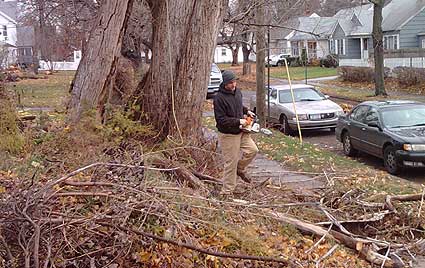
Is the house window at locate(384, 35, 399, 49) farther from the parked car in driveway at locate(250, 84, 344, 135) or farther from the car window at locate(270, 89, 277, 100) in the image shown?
the parked car in driveway at locate(250, 84, 344, 135)

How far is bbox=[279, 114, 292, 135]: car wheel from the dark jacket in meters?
12.1

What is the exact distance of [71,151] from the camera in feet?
27.7

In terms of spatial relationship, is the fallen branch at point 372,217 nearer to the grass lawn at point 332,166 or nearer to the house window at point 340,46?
the grass lawn at point 332,166

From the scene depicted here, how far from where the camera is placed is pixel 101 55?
10.9 m

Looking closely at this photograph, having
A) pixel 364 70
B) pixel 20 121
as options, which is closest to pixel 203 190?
pixel 20 121

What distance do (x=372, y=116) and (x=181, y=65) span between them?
19.2 feet

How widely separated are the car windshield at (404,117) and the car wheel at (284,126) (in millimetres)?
5975

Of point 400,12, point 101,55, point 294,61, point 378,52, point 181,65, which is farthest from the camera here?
point 294,61

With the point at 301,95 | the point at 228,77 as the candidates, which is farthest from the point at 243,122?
the point at 301,95

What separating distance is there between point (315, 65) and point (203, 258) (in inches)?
2255

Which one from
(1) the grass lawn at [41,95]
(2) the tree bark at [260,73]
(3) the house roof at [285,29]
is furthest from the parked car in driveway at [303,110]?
(1) the grass lawn at [41,95]

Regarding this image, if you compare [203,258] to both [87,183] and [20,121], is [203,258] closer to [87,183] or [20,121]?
[87,183]

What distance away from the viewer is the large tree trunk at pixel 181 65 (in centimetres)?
1055

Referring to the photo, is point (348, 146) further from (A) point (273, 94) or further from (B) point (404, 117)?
(A) point (273, 94)
